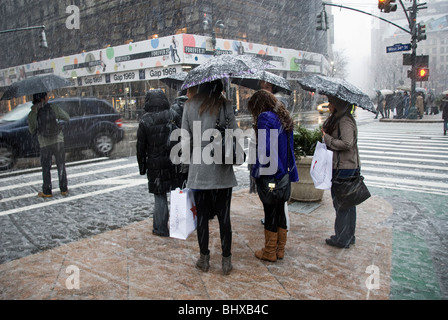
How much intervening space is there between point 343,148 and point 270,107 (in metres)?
1.05

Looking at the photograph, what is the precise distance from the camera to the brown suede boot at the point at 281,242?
4.00m

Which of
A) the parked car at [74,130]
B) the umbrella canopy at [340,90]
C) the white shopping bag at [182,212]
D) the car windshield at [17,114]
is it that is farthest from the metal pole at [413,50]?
the white shopping bag at [182,212]

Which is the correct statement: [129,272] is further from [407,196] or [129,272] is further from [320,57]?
[320,57]

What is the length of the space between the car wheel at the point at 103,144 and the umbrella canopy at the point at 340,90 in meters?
9.54

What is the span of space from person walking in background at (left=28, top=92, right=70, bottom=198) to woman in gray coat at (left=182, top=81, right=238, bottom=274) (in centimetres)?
445

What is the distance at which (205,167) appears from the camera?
342 centimetres

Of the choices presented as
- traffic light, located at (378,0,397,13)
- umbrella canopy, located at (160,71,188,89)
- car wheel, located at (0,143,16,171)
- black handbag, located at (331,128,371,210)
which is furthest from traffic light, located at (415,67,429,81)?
car wheel, located at (0,143,16,171)

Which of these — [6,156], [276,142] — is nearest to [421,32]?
[276,142]

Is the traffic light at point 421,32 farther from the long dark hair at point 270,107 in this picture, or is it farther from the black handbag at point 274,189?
the black handbag at point 274,189

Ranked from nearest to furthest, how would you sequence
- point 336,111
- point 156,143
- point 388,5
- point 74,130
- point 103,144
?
point 336,111 < point 156,143 < point 74,130 < point 103,144 < point 388,5

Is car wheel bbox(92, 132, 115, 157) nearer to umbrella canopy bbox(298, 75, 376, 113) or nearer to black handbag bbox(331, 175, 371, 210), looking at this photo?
umbrella canopy bbox(298, 75, 376, 113)

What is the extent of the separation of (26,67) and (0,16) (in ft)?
63.2

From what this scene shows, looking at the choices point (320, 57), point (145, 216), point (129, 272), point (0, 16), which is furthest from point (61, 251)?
point (0, 16)

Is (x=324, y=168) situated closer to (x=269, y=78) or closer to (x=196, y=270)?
(x=269, y=78)
